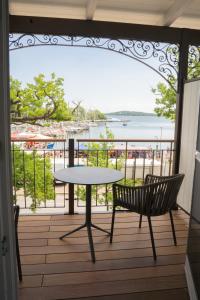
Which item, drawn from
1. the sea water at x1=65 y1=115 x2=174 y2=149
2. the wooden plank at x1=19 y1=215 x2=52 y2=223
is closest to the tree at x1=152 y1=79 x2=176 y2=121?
the sea water at x1=65 y1=115 x2=174 y2=149

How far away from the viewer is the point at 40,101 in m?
7.20

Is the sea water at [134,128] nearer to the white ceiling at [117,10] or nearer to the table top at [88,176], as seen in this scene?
the white ceiling at [117,10]

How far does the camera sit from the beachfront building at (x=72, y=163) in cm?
121

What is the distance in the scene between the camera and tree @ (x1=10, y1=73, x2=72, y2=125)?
271 inches

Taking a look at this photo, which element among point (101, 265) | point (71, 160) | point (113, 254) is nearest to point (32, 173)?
point (71, 160)

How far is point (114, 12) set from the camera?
322 cm

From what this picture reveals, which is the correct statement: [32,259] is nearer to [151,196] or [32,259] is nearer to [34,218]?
[34,218]

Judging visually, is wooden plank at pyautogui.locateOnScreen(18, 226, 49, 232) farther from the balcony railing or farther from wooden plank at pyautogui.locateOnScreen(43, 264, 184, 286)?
wooden plank at pyautogui.locateOnScreen(43, 264, 184, 286)

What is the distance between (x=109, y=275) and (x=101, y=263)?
0.60ft

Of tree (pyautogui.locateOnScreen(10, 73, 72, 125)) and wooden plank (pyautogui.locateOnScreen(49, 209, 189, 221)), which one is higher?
tree (pyautogui.locateOnScreen(10, 73, 72, 125))

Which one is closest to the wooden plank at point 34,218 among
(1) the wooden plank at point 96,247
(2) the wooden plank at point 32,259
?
(1) the wooden plank at point 96,247

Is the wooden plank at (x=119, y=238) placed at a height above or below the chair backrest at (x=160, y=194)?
below

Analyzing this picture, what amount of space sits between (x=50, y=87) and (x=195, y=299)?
6.57m

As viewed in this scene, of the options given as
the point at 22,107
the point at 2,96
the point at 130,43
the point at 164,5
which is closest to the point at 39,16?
the point at 130,43
